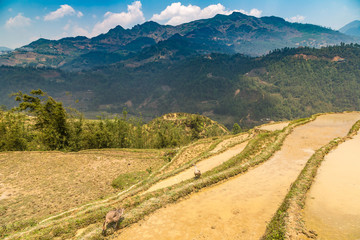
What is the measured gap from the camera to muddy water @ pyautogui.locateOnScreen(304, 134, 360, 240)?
10.1 meters

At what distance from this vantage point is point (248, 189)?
601 inches

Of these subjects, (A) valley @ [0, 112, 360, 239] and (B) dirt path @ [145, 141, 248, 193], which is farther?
(B) dirt path @ [145, 141, 248, 193]

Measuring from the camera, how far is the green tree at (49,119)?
41.3 metres

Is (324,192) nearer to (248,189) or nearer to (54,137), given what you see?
(248,189)

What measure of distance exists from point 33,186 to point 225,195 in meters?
24.1

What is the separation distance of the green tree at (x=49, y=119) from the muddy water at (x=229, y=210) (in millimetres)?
38740

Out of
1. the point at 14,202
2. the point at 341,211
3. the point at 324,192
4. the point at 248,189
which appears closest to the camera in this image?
the point at 341,211

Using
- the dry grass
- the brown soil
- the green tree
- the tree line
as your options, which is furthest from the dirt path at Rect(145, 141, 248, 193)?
the green tree

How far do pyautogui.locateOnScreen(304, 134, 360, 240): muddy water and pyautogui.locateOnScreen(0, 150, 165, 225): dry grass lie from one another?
72.1 ft

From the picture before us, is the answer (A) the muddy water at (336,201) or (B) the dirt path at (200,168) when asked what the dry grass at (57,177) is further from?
(A) the muddy water at (336,201)

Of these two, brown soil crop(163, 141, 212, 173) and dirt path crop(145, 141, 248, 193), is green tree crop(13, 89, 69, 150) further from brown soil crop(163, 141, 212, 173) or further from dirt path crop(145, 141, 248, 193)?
dirt path crop(145, 141, 248, 193)

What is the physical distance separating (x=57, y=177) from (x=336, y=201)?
31.2m

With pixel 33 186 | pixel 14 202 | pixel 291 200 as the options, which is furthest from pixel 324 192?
pixel 33 186

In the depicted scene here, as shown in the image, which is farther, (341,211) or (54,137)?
(54,137)
